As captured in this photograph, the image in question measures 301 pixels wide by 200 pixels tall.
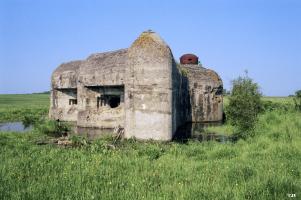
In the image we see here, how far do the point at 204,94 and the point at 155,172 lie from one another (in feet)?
61.1

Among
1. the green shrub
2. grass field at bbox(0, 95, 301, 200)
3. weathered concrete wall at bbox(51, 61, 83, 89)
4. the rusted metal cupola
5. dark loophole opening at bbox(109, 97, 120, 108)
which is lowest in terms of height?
grass field at bbox(0, 95, 301, 200)

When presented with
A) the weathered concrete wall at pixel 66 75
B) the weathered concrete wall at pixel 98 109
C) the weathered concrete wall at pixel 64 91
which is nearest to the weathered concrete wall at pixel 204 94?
the weathered concrete wall at pixel 98 109

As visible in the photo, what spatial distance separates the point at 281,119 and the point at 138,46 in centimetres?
660

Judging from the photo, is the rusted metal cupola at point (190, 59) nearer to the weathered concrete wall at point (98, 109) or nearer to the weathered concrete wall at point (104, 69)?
the weathered concrete wall at point (104, 69)


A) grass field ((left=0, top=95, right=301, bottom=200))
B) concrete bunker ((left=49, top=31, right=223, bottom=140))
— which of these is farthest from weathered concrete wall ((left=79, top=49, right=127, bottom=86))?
grass field ((left=0, top=95, right=301, bottom=200))

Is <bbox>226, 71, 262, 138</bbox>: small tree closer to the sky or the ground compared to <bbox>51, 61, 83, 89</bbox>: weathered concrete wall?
closer to the ground

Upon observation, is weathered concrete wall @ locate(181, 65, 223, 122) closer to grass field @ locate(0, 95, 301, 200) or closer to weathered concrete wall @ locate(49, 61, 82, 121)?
weathered concrete wall @ locate(49, 61, 82, 121)

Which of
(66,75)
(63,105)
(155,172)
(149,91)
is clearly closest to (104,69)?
(149,91)

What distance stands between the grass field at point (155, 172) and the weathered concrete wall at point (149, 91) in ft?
11.5

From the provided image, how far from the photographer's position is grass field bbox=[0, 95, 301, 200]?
251 inches

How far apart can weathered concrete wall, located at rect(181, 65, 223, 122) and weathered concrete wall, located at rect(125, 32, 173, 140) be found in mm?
9988

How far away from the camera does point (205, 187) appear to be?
21.9ft

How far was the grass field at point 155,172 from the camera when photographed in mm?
6367

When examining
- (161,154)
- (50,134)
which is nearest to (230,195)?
A: (161,154)
